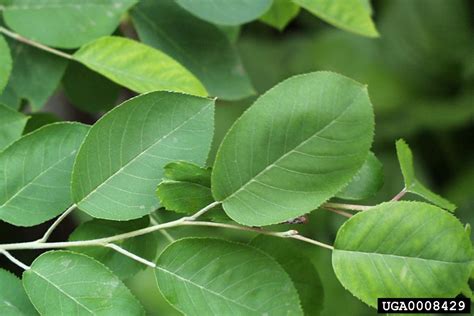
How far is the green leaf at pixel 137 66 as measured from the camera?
60 cm

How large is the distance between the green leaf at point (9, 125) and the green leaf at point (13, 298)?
0.11m

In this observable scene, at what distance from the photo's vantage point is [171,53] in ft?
2.29

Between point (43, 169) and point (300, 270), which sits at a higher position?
point (43, 169)

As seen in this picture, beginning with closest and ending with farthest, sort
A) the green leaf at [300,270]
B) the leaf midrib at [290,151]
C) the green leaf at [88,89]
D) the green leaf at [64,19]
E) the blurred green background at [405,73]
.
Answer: the leaf midrib at [290,151] → the green leaf at [300,270] → the green leaf at [64,19] → the green leaf at [88,89] → the blurred green background at [405,73]

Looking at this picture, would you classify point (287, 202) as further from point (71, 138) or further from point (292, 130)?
point (71, 138)

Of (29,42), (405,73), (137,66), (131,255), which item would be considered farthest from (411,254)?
(405,73)

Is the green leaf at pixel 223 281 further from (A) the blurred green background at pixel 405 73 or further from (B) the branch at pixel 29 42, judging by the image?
(A) the blurred green background at pixel 405 73

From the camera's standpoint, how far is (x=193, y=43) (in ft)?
2.31

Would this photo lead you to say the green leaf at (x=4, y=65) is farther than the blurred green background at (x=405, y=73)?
No

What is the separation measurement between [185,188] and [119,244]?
3.7 inches

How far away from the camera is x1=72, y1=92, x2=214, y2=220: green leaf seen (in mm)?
451

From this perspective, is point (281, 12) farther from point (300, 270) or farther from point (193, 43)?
point (300, 270)

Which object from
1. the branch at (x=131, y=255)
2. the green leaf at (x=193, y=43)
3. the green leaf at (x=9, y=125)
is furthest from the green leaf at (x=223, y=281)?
the green leaf at (x=193, y=43)

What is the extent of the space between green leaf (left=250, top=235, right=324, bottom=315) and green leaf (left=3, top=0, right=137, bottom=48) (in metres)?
0.26
